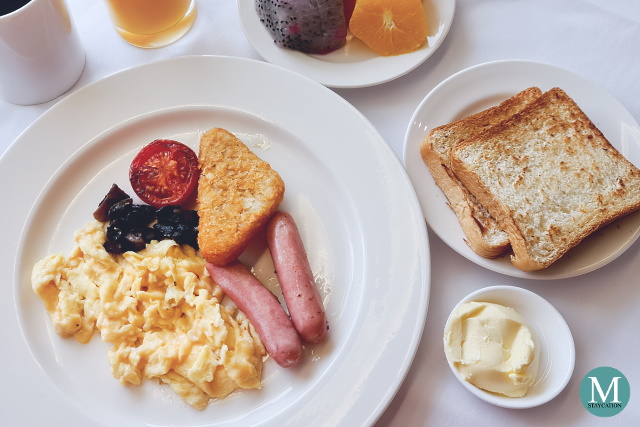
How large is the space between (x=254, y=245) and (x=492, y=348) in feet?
3.51

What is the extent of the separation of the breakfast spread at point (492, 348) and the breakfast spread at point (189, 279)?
1.75 ft

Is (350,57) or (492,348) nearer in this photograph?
(492,348)

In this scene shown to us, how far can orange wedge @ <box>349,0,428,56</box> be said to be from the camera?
2836 mm

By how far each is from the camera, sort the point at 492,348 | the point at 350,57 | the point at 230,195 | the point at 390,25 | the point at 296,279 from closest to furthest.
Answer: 1. the point at 492,348
2. the point at 296,279
3. the point at 230,195
4. the point at 390,25
5. the point at 350,57

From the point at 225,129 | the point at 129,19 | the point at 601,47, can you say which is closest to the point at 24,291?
the point at 225,129

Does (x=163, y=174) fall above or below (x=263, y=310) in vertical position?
above

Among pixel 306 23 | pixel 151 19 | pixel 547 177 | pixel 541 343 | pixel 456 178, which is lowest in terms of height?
pixel 541 343

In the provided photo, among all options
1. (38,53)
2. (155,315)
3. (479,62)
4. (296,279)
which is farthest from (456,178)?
(38,53)

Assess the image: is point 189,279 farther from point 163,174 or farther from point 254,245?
point 163,174

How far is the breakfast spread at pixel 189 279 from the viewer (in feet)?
7.73

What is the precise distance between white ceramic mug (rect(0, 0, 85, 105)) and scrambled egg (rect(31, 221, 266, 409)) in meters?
0.82

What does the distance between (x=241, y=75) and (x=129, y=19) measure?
600mm

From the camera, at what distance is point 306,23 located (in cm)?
290

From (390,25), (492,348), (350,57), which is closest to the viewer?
(492,348)
